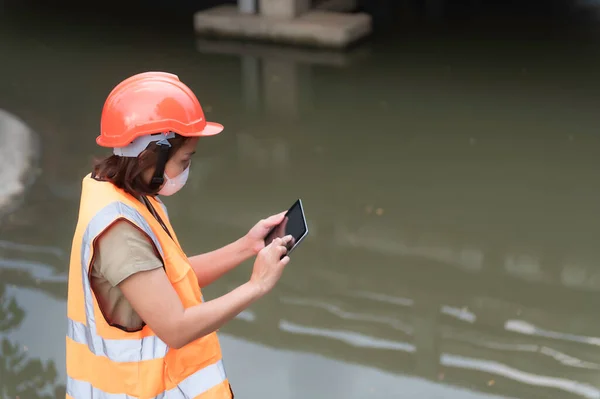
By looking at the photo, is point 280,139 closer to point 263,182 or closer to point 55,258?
point 263,182

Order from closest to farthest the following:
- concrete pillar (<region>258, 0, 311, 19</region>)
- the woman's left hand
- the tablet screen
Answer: the tablet screen, the woman's left hand, concrete pillar (<region>258, 0, 311, 19</region>)

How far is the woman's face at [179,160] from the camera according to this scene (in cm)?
194

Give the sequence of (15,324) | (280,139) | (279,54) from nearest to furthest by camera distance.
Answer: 1. (15,324)
2. (280,139)
3. (279,54)

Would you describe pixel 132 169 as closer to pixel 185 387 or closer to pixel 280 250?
pixel 280 250

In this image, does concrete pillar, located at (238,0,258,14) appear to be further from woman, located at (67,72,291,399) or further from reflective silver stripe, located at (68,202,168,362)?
reflective silver stripe, located at (68,202,168,362)

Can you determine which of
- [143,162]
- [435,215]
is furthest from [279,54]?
[143,162]

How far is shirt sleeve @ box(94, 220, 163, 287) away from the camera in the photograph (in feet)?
5.77

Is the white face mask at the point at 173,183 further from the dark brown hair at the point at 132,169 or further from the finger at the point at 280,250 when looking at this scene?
the finger at the point at 280,250

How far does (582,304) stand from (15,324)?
3.24 m

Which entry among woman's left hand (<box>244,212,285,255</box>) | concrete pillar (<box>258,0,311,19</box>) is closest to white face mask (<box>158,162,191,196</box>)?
woman's left hand (<box>244,212,285,255</box>)

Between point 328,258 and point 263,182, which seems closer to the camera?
point 328,258

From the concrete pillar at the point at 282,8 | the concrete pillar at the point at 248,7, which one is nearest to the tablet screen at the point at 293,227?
the concrete pillar at the point at 282,8

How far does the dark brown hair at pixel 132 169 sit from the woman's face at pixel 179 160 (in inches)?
0.5

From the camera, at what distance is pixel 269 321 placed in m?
4.30
